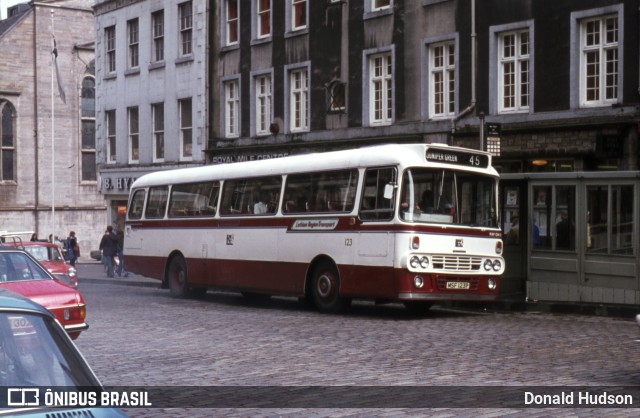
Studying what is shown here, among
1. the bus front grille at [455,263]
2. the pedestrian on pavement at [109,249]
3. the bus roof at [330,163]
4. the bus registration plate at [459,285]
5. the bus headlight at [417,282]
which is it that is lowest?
the pedestrian on pavement at [109,249]

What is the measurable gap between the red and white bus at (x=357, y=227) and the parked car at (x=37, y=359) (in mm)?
14379

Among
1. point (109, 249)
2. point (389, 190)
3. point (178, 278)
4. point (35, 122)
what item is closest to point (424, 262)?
point (389, 190)

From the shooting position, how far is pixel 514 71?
2834 centimetres

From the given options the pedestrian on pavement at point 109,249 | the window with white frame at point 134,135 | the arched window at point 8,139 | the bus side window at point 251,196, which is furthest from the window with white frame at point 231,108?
the arched window at point 8,139

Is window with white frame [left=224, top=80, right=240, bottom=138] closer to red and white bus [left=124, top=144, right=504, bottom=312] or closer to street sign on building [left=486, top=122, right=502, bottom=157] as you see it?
A: red and white bus [left=124, top=144, right=504, bottom=312]

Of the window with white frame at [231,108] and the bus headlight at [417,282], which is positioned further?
the window with white frame at [231,108]

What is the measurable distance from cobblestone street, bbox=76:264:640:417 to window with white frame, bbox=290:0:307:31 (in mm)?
16205

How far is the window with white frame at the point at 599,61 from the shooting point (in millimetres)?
25625

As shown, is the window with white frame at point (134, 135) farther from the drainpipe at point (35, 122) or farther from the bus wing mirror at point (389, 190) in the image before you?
the bus wing mirror at point (389, 190)

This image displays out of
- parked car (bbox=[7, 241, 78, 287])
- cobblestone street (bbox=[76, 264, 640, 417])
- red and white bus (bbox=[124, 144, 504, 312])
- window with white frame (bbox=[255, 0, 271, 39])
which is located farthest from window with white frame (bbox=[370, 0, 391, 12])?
cobblestone street (bbox=[76, 264, 640, 417])

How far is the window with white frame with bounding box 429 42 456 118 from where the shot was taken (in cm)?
3038

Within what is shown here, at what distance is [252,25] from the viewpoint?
39469 millimetres

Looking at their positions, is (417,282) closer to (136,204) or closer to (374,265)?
(374,265)

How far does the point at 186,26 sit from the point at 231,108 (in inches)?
184
